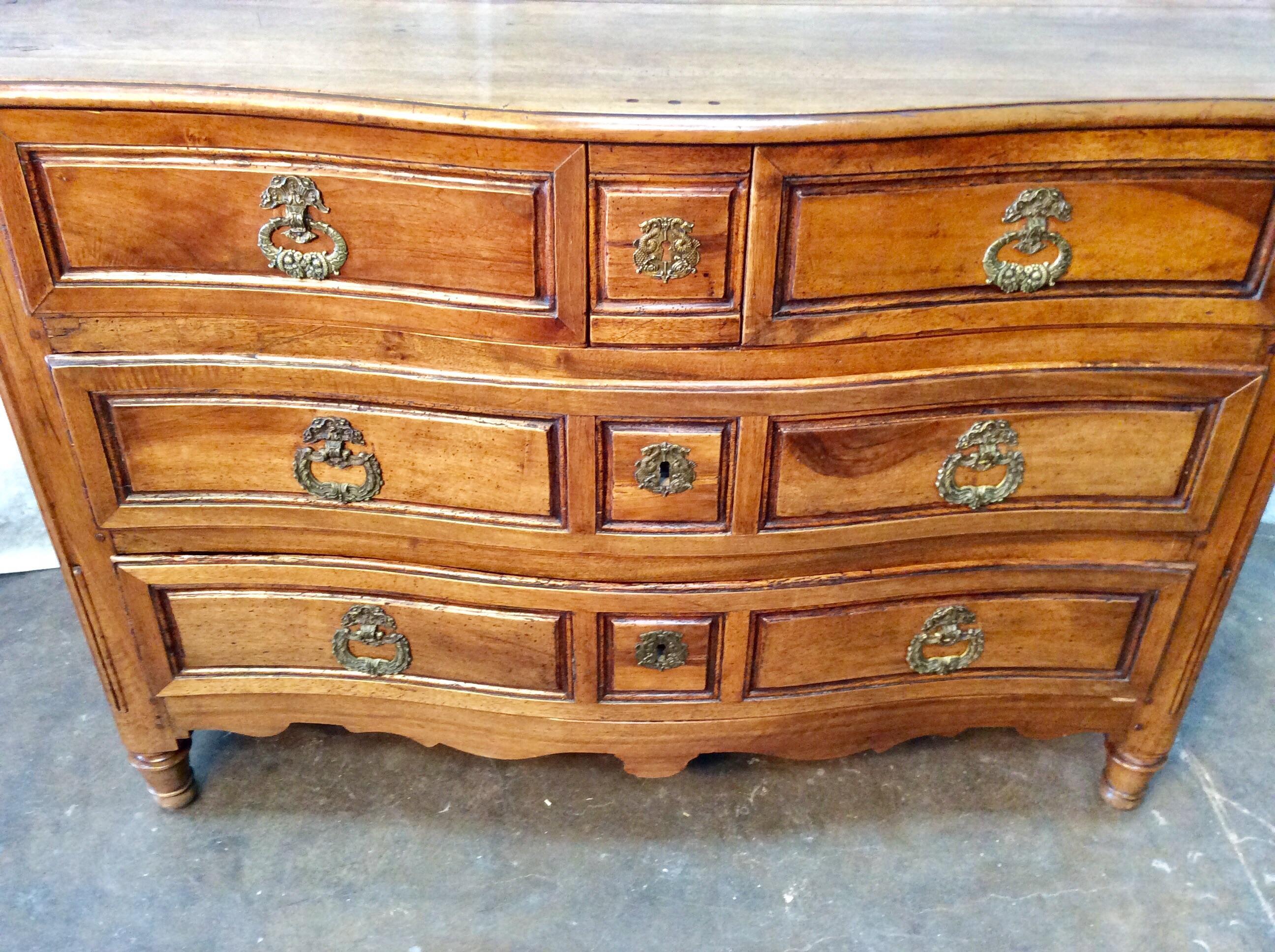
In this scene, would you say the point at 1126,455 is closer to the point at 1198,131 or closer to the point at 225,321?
the point at 1198,131

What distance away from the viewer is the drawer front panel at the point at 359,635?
5.15ft

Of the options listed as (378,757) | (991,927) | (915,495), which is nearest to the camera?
(915,495)

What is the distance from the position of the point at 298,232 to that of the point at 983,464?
94cm

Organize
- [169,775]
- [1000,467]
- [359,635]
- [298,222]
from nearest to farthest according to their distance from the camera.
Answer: [298,222] → [1000,467] → [359,635] → [169,775]

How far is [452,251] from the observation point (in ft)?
4.18

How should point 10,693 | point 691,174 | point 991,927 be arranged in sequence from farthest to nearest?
point 10,693
point 991,927
point 691,174

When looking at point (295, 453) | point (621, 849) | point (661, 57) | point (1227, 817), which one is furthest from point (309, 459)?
point (1227, 817)

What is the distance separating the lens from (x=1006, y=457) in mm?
1464

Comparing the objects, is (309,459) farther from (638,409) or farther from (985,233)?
(985,233)

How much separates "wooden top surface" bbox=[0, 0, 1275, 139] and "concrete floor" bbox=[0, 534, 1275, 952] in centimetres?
119

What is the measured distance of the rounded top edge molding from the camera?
1.17 meters

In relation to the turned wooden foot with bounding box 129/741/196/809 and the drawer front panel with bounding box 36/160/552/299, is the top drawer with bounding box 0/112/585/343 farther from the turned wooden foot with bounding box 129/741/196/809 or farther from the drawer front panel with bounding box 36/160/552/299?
the turned wooden foot with bounding box 129/741/196/809

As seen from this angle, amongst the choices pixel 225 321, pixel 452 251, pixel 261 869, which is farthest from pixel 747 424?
pixel 261 869

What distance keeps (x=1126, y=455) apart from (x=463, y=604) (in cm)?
96
